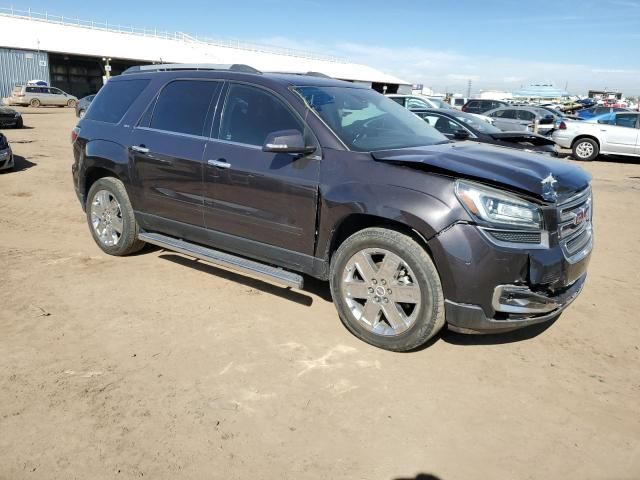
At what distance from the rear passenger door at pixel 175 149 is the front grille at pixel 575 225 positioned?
110 inches

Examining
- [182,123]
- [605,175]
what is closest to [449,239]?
[182,123]

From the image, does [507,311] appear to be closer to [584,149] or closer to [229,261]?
[229,261]

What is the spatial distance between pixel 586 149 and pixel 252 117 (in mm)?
14740

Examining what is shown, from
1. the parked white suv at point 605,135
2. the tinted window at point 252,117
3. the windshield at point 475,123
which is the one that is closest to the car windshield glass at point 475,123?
the windshield at point 475,123

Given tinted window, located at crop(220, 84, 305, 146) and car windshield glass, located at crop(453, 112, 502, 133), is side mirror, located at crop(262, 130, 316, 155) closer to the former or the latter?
tinted window, located at crop(220, 84, 305, 146)

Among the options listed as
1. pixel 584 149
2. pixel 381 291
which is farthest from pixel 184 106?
pixel 584 149

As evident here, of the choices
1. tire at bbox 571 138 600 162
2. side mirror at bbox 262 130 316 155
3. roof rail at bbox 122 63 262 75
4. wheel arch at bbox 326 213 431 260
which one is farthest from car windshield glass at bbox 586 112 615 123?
side mirror at bbox 262 130 316 155

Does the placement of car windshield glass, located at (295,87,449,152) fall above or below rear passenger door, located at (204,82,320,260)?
above

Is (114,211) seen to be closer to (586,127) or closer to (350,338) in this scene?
(350,338)

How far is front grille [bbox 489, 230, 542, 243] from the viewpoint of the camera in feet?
10.1

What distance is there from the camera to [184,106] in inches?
181

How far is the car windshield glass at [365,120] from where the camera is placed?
3818mm

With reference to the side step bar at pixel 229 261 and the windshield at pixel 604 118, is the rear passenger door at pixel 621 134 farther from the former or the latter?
the side step bar at pixel 229 261

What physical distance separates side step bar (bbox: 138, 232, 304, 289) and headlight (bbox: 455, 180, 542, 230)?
138cm
